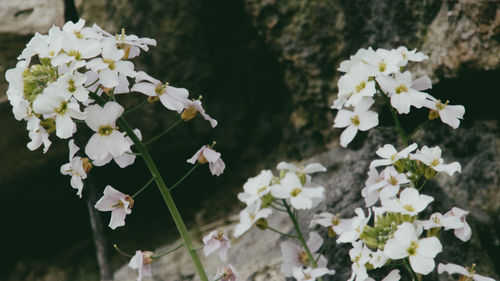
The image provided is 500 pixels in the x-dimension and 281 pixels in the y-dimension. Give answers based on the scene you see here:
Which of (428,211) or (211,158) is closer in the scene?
(211,158)

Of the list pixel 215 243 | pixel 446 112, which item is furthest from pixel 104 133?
pixel 446 112

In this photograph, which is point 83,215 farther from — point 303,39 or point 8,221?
point 303,39

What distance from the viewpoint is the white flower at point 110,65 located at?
1.45 m

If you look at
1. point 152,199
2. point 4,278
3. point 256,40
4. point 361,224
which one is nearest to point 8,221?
point 4,278

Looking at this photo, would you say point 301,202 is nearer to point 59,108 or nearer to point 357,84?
point 357,84

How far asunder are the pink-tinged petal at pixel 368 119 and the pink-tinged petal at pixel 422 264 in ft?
1.34

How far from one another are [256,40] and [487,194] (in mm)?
1283

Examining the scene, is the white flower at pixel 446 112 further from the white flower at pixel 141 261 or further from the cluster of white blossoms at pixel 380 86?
the white flower at pixel 141 261

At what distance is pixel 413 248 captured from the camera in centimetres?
132

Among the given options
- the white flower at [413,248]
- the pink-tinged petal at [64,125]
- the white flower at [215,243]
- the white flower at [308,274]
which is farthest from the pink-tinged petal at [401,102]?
the pink-tinged petal at [64,125]

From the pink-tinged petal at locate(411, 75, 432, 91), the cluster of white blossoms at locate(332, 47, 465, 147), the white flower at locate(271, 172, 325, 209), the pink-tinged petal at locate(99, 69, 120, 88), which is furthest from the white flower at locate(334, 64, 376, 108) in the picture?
the pink-tinged petal at locate(99, 69, 120, 88)

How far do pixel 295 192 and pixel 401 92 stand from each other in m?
0.37

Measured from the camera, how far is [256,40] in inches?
121

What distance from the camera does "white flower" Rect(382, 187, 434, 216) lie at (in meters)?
1.37
